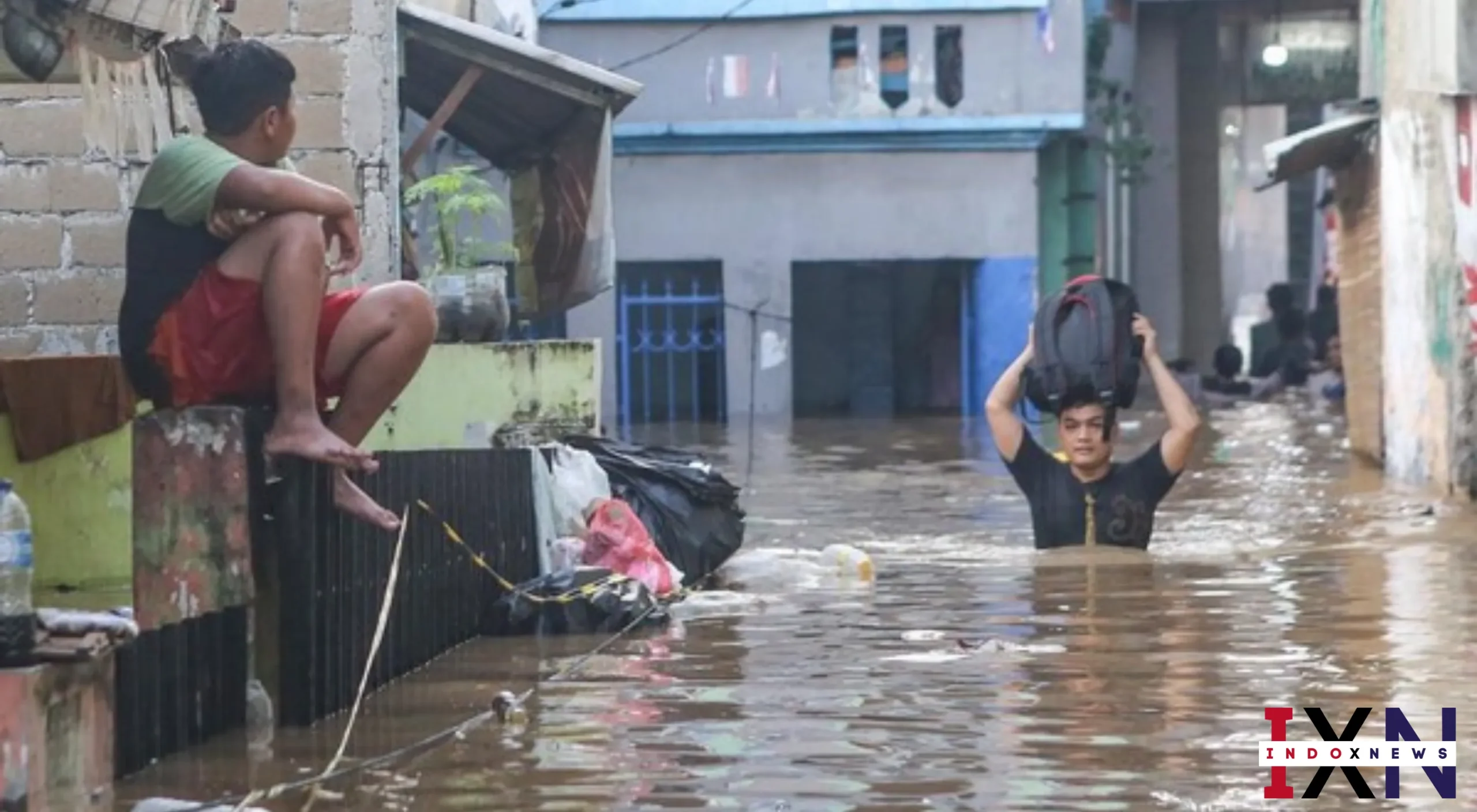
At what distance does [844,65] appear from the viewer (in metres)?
31.5

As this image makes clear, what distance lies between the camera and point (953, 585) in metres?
11.3

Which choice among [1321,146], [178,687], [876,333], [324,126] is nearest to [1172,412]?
[324,126]

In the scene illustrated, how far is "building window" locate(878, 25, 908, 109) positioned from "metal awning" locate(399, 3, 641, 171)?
46.7ft

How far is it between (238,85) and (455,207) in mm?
10511

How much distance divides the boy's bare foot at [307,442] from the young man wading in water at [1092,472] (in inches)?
178

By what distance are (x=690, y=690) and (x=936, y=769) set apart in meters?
1.60

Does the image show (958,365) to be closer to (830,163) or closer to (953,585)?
(830,163)

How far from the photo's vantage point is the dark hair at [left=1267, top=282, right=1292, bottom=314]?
39.3 meters

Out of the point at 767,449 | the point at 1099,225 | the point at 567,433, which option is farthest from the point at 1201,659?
the point at 1099,225

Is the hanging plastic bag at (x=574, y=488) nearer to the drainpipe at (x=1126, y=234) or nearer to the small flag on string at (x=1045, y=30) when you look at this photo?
the small flag on string at (x=1045, y=30)

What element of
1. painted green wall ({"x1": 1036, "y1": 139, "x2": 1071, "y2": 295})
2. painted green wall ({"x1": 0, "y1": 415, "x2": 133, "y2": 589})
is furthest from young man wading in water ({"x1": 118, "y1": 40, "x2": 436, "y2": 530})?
painted green wall ({"x1": 1036, "y1": 139, "x2": 1071, "y2": 295})

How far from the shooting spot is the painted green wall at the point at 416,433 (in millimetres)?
9953

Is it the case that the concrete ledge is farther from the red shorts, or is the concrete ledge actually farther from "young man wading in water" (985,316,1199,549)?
"young man wading in water" (985,316,1199,549)

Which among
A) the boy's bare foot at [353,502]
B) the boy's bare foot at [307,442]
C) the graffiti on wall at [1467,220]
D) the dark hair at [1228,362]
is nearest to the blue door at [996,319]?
the dark hair at [1228,362]
